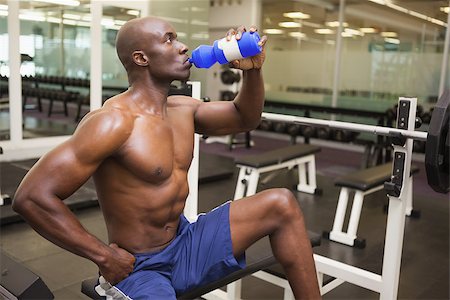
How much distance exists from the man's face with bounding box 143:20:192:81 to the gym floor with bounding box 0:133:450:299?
4.45ft

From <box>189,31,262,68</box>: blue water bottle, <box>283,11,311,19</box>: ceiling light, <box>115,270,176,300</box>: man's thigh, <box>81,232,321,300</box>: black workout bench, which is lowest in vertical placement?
<box>81,232,321,300</box>: black workout bench

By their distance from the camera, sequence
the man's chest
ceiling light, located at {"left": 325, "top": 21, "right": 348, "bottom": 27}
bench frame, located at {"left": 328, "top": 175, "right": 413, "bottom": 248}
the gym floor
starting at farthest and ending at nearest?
ceiling light, located at {"left": 325, "top": 21, "right": 348, "bottom": 27} < bench frame, located at {"left": 328, "top": 175, "right": 413, "bottom": 248} < the gym floor < the man's chest

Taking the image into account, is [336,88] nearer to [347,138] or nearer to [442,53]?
[442,53]

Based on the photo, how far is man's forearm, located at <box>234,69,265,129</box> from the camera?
1.40 m

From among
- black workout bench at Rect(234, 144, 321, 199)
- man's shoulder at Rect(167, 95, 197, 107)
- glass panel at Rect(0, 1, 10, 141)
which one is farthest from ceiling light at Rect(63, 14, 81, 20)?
man's shoulder at Rect(167, 95, 197, 107)

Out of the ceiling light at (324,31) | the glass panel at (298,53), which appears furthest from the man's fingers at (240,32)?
the ceiling light at (324,31)

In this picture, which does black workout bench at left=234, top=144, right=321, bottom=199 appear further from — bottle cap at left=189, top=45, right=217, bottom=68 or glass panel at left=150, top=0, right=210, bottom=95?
glass panel at left=150, top=0, right=210, bottom=95

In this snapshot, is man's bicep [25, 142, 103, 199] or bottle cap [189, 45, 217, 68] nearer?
man's bicep [25, 142, 103, 199]

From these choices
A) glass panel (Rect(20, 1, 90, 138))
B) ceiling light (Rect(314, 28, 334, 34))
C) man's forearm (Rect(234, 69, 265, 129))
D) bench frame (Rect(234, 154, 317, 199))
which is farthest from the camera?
ceiling light (Rect(314, 28, 334, 34))

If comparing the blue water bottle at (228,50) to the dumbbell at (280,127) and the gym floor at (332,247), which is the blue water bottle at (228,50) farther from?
the dumbbell at (280,127)

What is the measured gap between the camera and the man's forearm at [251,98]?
1.40 metres

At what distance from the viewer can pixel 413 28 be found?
630 cm

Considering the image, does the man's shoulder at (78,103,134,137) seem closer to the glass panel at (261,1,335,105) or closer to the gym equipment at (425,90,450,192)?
the gym equipment at (425,90,450,192)

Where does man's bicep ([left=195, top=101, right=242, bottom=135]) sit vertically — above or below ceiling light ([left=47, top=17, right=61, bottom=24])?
below
